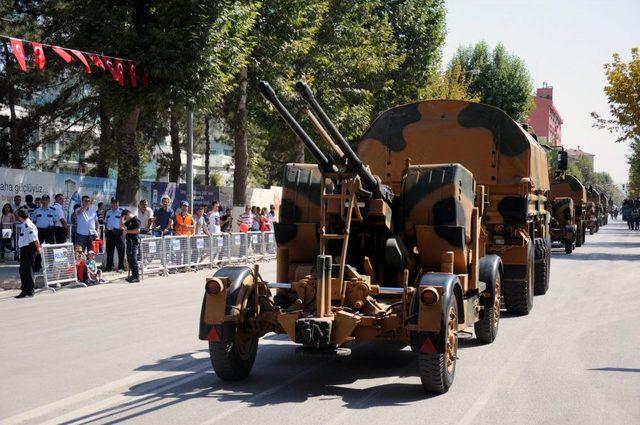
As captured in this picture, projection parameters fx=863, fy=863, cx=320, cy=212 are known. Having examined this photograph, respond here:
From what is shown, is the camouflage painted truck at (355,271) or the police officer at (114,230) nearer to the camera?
the camouflage painted truck at (355,271)

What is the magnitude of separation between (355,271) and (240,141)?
21.5 metres

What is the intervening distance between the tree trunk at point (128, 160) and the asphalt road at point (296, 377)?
28.6 feet

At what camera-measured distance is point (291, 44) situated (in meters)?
27.5

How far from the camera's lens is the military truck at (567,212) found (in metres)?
28.5

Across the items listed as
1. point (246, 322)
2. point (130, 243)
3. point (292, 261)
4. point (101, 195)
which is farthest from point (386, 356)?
point (101, 195)

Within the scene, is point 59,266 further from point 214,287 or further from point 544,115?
point 544,115

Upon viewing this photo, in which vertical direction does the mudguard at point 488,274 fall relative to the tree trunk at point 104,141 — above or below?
below

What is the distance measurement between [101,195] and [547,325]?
16.2 meters

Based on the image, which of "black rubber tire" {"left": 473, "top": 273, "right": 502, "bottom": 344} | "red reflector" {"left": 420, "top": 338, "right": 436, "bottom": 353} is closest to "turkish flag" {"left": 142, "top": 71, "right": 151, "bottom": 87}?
"black rubber tire" {"left": 473, "top": 273, "right": 502, "bottom": 344}

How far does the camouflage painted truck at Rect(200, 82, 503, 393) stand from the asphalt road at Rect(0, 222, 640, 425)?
445 millimetres

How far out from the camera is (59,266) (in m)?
16.9

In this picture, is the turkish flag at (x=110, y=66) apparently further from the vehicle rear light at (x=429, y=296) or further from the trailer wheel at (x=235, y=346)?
the vehicle rear light at (x=429, y=296)

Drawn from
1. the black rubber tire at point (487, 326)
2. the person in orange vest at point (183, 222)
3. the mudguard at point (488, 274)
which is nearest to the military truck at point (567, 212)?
the person in orange vest at point (183, 222)

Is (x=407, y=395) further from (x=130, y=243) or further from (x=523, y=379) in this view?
(x=130, y=243)
